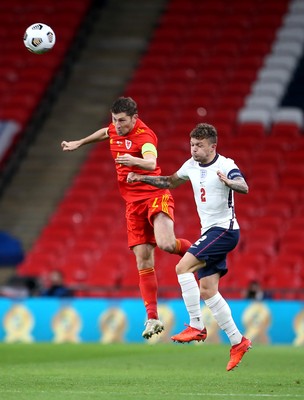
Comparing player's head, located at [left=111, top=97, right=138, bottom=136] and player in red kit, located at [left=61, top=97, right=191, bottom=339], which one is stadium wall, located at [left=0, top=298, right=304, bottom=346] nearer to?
player in red kit, located at [left=61, top=97, right=191, bottom=339]

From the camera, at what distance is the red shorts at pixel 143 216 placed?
40.2ft

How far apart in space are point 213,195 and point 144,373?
2.05m

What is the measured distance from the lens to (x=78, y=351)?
52.0 ft

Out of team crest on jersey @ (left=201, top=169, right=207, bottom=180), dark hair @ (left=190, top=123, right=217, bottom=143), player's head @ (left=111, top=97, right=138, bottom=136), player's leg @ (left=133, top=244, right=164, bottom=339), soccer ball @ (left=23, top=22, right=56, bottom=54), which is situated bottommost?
player's leg @ (left=133, top=244, right=164, bottom=339)

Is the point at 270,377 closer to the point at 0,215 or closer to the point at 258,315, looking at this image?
the point at 258,315

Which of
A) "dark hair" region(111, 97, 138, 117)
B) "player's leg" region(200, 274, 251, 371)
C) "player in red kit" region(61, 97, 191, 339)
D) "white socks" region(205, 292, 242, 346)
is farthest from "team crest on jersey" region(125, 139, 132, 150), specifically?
"white socks" region(205, 292, 242, 346)

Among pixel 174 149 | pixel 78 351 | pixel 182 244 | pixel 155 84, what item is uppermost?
pixel 155 84

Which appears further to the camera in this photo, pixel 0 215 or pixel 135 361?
pixel 0 215

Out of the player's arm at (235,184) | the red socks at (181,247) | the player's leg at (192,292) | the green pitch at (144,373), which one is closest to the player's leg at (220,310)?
the player's leg at (192,292)

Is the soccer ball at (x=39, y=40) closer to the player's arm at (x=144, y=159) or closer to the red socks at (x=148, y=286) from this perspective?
the player's arm at (x=144, y=159)

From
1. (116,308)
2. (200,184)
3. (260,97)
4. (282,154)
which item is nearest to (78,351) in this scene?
(116,308)

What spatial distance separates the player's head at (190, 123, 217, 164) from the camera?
37.4ft

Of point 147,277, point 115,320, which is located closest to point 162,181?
point 147,277

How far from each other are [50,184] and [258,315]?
8813 millimetres
